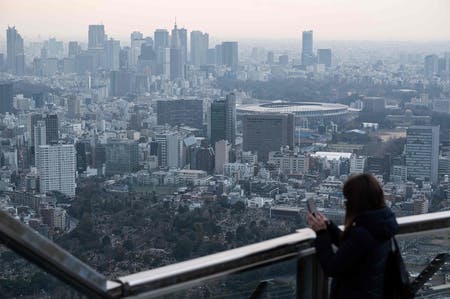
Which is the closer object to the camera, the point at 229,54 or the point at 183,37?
the point at 183,37

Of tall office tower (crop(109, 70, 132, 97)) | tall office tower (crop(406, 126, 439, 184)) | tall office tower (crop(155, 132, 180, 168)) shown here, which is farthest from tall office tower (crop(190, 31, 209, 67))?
tall office tower (crop(406, 126, 439, 184))

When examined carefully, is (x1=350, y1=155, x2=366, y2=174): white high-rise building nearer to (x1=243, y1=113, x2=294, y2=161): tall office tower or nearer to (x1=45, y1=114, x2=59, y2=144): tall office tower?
(x1=243, y1=113, x2=294, y2=161): tall office tower

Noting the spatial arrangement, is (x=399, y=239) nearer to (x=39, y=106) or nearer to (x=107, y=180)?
(x=107, y=180)

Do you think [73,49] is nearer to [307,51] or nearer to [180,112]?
[180,112]

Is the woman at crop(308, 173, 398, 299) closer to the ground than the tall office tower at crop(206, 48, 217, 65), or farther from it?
closer to the ground

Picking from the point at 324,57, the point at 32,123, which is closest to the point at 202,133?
the point at 32,123
